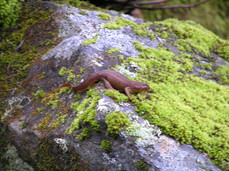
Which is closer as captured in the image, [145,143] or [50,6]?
[145,143]

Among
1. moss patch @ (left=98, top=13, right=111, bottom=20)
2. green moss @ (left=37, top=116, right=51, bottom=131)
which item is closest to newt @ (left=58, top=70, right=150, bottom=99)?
green moss @ (left=37, top=116, right=51, bottom=131)

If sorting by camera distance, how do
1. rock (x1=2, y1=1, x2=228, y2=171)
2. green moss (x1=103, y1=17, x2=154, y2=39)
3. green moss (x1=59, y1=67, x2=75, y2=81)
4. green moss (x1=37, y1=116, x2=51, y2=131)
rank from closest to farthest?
1. rock (x1=2, y1=1, x2=228, y2=171)
2. green moss (x1=37, y1=116, x2=51, y2=131)
3. green moss (x1=59, y1=67, x2=75, y2=81)
4. green moss (x1=103, y1=17, x2=154, y2=39)

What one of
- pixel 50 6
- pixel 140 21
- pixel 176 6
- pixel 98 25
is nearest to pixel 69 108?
pixel 98 25

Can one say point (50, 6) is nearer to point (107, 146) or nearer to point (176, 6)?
point (107, 146)

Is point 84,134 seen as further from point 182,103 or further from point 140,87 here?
point 182,103

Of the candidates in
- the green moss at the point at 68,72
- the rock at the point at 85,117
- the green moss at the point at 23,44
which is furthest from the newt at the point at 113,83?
the green moss at the point at 23,44

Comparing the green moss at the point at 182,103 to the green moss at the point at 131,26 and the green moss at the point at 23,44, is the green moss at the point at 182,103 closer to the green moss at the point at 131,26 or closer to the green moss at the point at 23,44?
the green moss at the point at 131,26

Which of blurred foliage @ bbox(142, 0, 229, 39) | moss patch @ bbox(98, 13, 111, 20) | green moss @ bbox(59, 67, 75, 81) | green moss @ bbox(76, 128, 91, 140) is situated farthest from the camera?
blurred foliage @ bbox(142, 0, 229, 39)

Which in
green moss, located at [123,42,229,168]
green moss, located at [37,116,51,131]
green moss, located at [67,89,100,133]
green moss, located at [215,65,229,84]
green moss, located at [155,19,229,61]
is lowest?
green moss, located at [37,116,51,131]

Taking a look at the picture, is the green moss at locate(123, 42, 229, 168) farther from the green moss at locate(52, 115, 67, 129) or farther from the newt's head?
the green moss at locate(52, 115, 67, 129)
